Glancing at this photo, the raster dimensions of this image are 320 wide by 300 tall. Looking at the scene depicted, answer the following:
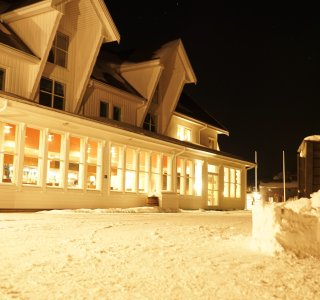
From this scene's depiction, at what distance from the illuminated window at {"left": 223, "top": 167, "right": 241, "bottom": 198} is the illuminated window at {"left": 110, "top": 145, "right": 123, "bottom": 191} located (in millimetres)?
10651

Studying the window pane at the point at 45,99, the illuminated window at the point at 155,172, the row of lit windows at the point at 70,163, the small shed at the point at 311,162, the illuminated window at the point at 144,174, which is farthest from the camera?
the illuminated window at the point at 155,172

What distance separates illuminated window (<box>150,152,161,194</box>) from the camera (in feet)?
76.4

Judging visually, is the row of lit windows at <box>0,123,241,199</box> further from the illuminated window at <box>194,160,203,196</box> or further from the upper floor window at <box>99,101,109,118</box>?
the upper floor window at <box>99,101,109,118</box>

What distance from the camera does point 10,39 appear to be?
1789cm

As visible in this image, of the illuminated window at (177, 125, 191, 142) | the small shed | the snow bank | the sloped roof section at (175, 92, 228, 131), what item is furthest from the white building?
the snow bank

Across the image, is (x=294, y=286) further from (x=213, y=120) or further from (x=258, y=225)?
(x=213, y=120)

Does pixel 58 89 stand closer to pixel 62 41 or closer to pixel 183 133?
pixel 62 41

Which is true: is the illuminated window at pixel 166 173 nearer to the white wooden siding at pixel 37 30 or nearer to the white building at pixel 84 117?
the white building at pixel 84 117

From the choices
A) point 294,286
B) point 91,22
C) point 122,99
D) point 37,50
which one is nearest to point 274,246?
point 294,286

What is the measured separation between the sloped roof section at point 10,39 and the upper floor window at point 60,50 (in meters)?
1.41

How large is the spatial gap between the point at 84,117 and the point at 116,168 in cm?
401

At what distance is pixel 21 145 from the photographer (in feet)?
51.6

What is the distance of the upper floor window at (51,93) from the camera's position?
1895 cm

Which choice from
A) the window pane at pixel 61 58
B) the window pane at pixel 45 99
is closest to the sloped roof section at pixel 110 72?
the window pane at pixel 61 58
